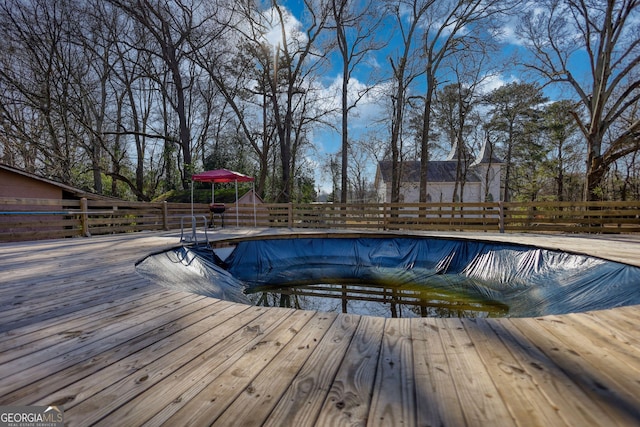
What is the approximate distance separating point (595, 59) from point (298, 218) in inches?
463

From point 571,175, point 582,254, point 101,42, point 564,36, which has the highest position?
point 101,42

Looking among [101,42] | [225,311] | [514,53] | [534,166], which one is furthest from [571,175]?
[101,42]

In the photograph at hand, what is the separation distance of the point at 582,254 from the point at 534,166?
1927 cm

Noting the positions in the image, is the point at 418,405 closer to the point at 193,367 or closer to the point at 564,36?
the point at 193,367

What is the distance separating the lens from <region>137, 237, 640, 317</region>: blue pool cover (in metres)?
3.76

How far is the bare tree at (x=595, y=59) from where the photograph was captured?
9.42m

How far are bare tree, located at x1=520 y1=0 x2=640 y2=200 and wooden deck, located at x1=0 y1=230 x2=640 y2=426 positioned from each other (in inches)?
436

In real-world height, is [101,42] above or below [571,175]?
above

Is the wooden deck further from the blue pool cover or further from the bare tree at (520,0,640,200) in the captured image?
the bare tree at (520,0,640,200)

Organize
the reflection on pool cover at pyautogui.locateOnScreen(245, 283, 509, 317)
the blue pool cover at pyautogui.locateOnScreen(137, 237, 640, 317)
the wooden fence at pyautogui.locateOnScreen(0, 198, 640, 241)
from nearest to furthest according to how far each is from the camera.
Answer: the blue pool cover at pyautogui.locateOnScreen(137, 237, 640, 317)
the reflection on pool cover at pyautogui.locateOnScreen(245, 283, 509, 317)
the wooden fence at pyautogui.locateOnScreen(0, 198, 640, 241)

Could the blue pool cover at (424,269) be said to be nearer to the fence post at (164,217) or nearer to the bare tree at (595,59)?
the fence post at (164,217)

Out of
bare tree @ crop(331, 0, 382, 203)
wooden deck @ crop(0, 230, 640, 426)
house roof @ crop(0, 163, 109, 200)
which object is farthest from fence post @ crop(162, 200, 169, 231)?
wooden deck @ crop(0, 230, 640, 426)

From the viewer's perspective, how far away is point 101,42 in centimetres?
1334

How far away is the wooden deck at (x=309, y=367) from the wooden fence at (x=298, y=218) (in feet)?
14.9
